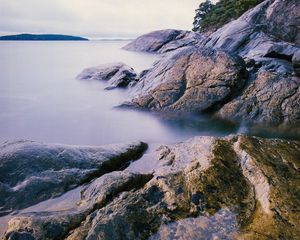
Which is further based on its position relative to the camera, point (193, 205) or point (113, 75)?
point (113, 75)

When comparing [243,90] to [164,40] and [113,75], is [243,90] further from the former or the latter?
[164,40]

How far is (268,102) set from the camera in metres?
13.4

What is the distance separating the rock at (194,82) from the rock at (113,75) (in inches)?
197

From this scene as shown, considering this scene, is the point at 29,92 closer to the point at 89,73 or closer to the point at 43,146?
the point at 89,73

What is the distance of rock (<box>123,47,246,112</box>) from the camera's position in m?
14.4

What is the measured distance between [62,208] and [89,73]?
72.1ft

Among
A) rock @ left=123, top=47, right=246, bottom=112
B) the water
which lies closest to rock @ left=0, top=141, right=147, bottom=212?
the water

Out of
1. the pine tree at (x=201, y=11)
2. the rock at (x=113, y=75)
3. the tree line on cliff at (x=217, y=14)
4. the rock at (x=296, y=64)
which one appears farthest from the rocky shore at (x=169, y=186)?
the pine tree at (x=201, y=11)

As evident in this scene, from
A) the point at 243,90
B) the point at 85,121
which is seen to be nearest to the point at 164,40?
the point at 243,90

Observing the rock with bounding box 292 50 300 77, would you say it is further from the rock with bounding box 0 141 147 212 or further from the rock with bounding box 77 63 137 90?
the rock with bounding box 0 141 147 212

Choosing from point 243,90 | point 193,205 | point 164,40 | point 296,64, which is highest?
point 296,64

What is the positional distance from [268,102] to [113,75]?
1511 cm

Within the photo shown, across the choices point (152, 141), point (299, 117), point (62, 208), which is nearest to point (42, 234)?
point (62, 208)

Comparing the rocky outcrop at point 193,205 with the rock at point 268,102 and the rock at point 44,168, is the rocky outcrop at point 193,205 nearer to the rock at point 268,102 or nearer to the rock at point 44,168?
the rock at point 44,168
